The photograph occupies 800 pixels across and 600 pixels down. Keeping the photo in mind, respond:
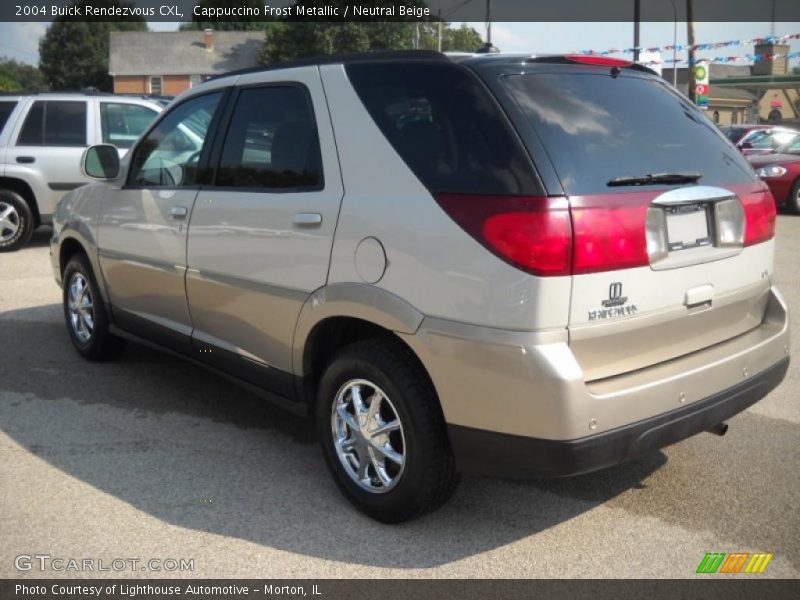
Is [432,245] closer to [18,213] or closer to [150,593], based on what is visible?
[150,593]

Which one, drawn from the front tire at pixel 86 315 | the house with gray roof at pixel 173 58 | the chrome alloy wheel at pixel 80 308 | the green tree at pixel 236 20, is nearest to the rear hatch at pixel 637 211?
the front tire at pixel 86 315

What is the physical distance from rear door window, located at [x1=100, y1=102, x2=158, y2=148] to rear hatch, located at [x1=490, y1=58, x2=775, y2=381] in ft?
Answer: 27.4

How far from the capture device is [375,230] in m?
3.08

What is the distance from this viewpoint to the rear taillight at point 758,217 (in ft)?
10.8

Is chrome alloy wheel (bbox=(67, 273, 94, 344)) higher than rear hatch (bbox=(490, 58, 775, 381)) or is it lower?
lower

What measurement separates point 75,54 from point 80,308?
282 feet

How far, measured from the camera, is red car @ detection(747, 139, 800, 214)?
14109mm

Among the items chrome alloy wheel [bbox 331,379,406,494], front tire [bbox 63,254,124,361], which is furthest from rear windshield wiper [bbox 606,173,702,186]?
front tire [bbox 63,254,124,361]

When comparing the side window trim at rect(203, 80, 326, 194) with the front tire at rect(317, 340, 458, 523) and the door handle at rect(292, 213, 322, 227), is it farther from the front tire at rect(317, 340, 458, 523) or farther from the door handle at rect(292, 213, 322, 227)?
the front tire at rect(317, 340, 458, 523)

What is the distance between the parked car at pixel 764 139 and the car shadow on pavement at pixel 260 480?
40.4ft

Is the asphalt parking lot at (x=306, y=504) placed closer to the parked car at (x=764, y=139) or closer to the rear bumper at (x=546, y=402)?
the rear bumper at (x=546, y=402)

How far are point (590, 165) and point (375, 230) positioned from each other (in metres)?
0.82

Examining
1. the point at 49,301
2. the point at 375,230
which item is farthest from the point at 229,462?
the point at 49,301

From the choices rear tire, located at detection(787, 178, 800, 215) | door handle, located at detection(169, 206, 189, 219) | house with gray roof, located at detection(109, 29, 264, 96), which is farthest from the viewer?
house with gray roof, located at detection(109, 29, 264, 96)
